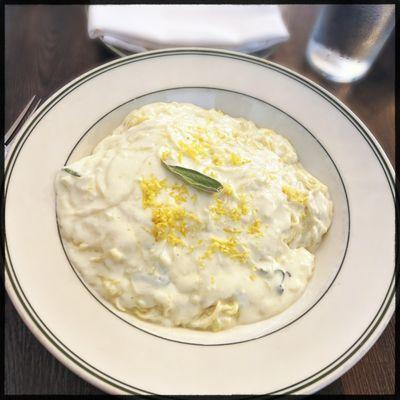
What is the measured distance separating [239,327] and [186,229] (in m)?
0.41

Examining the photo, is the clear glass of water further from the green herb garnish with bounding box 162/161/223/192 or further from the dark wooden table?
the green herb garnish with bounding box 162/161/223/192

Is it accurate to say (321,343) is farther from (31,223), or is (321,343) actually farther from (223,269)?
(31,223)

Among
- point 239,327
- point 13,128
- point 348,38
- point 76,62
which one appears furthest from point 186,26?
point 239,327

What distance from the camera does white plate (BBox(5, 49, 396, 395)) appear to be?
4.89 feet

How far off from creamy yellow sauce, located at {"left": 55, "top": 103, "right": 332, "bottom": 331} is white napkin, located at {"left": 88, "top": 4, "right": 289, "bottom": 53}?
70 centimetres

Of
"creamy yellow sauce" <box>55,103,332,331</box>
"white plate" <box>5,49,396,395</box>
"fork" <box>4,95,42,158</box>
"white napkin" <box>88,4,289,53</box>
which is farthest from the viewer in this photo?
"white napkin" <box>88,4,289,53</box>

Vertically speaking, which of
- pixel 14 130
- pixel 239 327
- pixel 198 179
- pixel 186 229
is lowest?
pixel 239 327

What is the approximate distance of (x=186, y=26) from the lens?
2.48 metres

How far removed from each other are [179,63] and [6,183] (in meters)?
0.99

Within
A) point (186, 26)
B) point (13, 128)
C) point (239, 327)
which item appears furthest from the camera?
point (186, 26)

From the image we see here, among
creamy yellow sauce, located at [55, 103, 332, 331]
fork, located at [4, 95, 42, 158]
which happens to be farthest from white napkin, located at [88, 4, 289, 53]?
creamy yellow sauce, located at [55, 103, 332, 331]

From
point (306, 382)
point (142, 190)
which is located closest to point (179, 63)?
point (142, 190)

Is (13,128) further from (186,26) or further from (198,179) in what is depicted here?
(186,26)

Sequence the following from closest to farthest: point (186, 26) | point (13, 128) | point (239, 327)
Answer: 1. point (239, 327)
2. point (13, 128)
3. point (186, 26)
